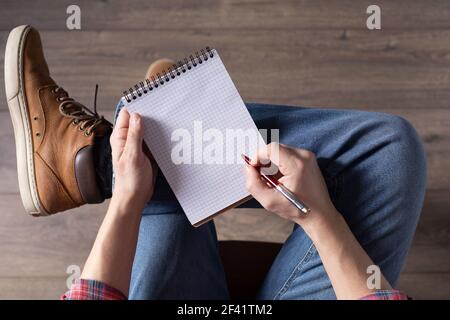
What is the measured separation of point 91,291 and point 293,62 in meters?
0.69

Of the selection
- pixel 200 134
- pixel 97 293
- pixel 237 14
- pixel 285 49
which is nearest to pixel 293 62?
pixel 285 49

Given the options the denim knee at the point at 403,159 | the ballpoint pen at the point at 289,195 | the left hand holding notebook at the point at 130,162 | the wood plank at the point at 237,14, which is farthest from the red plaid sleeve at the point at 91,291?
the wood plank at the point at 237,14

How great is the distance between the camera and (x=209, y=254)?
27.6 inches

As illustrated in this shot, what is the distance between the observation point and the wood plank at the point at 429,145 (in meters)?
1.02

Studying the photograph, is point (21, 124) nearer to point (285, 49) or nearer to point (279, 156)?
point (279, 156)

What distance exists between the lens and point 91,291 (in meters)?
0.56

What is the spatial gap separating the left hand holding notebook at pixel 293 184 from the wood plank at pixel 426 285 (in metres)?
0.50

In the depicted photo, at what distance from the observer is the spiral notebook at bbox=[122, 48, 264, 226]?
0.68 meters

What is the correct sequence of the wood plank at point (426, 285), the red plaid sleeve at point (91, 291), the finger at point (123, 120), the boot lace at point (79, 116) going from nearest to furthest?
the red plaid sleeve at point (91, 291), the finger at point (123, 120), the boot lace at point (79, 116), the wood plank at point (426, 285)

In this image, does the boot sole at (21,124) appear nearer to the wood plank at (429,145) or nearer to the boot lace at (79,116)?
the boot lace at (79,116)

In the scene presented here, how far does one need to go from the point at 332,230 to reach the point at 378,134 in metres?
0.16

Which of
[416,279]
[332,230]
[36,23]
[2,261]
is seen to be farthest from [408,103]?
[2,261]

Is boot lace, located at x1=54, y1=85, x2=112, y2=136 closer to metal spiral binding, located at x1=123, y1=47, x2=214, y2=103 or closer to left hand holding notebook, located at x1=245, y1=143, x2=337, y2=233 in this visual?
metal spiral binding, located at x1=123, y1=47, x2=214, y2=103
